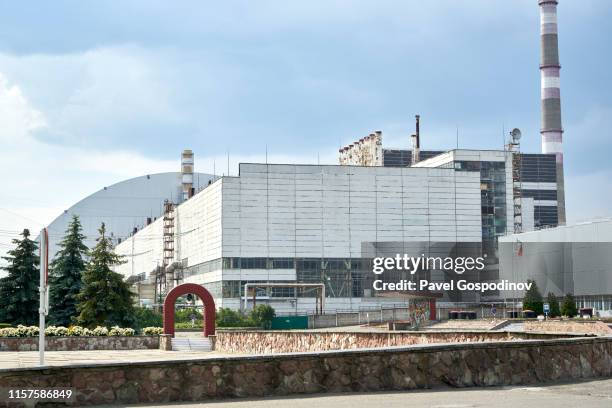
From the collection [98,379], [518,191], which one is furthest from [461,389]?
[518,191]

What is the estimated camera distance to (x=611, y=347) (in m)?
18.2

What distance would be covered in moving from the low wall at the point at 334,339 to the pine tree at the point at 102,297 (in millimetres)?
11331

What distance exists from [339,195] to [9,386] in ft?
341

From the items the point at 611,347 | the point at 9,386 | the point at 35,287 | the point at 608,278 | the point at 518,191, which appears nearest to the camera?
the point at 9,386

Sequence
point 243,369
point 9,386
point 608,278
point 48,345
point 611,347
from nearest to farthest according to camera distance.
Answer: point 9,386, point 243,369, point 611,347, point 48,345, point 608,278

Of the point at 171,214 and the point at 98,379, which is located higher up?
the point at 171,214

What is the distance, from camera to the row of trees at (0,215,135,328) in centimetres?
5844

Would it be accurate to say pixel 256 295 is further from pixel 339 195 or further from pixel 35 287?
pixel 35 287

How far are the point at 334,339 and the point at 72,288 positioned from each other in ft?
109

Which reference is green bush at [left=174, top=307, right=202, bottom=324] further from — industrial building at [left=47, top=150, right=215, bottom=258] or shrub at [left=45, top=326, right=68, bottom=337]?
industrial building at [left=47, top=150, right=215, bottom=258]

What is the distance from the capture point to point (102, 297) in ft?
192

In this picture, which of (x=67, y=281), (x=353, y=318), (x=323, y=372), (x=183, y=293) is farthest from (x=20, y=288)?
(x=323, y=372)

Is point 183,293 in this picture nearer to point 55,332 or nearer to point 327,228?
point 55,332

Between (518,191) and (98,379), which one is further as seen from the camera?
(518,191)
